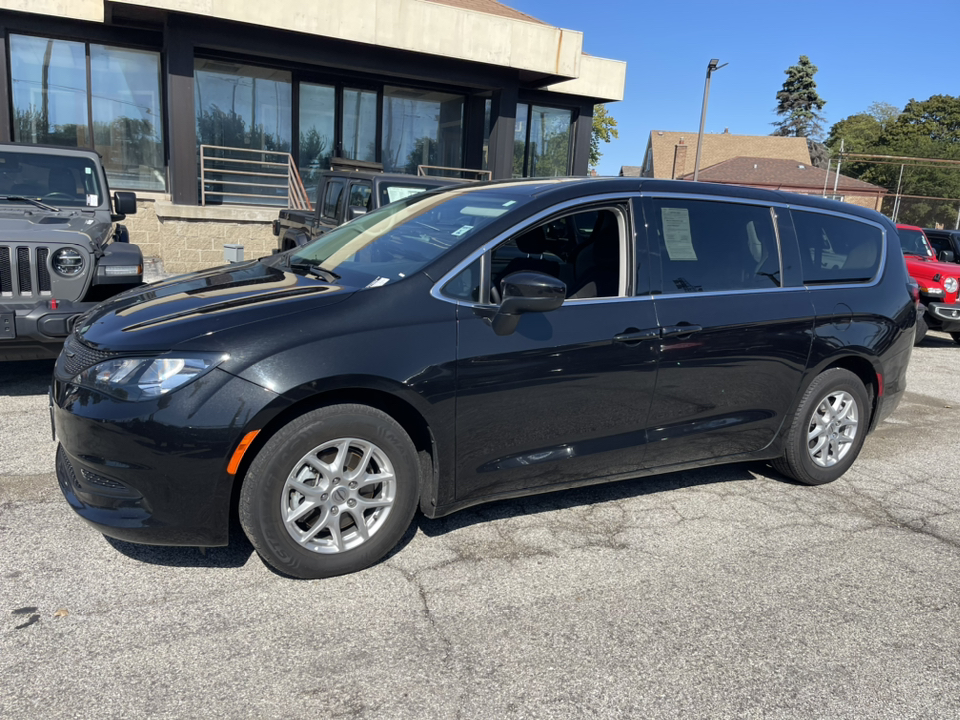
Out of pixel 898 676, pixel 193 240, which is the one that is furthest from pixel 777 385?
pixel 193 240

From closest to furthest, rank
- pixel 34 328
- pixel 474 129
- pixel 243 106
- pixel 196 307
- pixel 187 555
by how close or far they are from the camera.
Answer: pixel 196 307
pixel 187 555
pixel 34 328
pixel 243 106
pixel 474 129

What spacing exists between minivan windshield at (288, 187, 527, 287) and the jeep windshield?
3880 millimetres

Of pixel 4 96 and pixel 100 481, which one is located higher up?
pixel 4 96

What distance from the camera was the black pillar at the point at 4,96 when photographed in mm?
14867

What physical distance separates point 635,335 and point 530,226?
780 mm

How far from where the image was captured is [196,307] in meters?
3.42

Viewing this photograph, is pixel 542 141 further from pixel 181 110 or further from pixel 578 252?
pixel 578 252

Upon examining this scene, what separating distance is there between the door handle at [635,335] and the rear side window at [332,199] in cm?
607

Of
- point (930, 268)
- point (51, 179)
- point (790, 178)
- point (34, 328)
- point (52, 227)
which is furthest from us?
point (790, 178)

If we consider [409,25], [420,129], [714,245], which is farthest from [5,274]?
[420,129]

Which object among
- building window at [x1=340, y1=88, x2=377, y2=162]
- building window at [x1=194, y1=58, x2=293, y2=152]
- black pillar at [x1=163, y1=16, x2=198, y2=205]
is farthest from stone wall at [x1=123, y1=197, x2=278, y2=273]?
building window at [x1=340, y1=88, x2=377, y2=162]

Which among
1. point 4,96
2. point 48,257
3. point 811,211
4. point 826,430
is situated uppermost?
point 4,96

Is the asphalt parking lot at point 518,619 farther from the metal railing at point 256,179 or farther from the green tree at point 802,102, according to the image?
the green tree at point 802,102

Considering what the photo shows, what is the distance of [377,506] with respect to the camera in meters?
3.39
